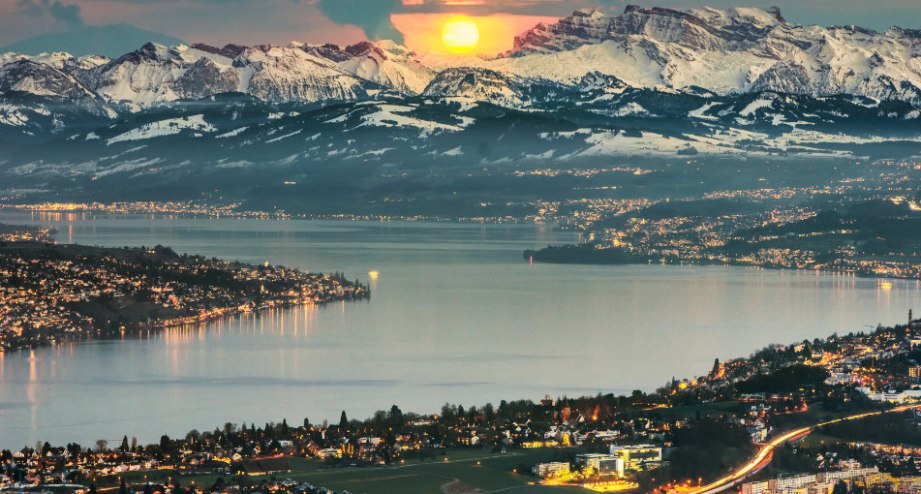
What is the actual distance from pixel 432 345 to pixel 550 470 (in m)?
11.8

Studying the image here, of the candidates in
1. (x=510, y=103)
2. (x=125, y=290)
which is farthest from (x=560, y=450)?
(x=510, y=103)

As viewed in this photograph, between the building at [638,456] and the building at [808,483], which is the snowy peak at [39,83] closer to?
the building at [638,456]

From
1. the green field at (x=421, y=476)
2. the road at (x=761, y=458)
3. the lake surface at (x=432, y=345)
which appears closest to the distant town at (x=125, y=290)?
the lake surface at (x=432, y=345)

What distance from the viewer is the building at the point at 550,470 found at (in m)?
20.3

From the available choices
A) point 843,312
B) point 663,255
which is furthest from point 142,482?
point 663,255

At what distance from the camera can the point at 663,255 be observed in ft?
184

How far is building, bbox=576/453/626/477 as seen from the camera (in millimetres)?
20312

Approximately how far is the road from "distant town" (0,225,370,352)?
47.5ft

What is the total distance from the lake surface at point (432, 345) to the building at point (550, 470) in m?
4.52

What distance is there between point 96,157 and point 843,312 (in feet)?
253

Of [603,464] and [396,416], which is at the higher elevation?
[396,416]

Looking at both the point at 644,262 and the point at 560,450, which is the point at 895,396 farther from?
the point at 644,262

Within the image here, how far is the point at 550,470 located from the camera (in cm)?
2034

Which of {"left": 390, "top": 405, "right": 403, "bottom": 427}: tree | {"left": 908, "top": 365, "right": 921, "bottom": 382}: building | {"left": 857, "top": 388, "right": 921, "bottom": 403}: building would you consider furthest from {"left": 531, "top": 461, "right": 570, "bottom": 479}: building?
{"left": 908, "top": 365, "right": 921, "bottom": 382}: building
